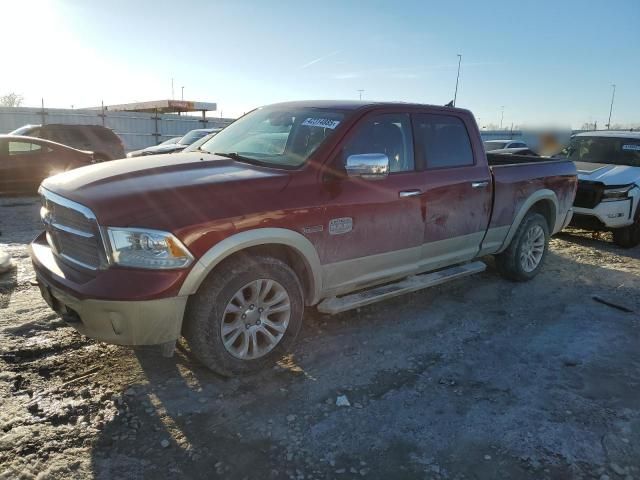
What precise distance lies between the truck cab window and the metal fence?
64.3 ft

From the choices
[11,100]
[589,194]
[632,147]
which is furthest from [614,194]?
[11,100]

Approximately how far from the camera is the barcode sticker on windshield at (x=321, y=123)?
12.6 ft

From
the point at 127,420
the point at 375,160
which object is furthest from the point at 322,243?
the point at 127,420

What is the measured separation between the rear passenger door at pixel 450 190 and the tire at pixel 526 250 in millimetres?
832

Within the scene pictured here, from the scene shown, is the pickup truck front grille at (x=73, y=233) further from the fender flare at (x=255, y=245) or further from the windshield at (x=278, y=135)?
the windshield at (x=278, y=135)

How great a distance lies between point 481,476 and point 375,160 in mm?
2067

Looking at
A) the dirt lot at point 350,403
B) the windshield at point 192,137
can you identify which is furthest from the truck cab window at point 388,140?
the windshield at point 192,137

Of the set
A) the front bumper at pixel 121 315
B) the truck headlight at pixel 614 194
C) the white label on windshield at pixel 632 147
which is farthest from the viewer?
the white label on windshield at pixel 632 147

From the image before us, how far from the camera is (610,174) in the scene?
7770mm

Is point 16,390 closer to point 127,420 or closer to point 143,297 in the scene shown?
point 127,420

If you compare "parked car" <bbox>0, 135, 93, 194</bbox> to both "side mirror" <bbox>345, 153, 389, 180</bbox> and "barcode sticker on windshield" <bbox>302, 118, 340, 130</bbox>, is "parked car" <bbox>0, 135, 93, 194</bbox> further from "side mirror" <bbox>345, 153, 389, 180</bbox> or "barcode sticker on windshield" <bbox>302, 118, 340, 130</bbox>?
"side mirror" <bbox>345, 153, 389, 180</bbox>

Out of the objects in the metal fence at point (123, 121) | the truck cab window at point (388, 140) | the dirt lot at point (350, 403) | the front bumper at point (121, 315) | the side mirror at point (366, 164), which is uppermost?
the metal fence at point (123, 121)

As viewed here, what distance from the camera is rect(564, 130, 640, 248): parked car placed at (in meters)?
7.41

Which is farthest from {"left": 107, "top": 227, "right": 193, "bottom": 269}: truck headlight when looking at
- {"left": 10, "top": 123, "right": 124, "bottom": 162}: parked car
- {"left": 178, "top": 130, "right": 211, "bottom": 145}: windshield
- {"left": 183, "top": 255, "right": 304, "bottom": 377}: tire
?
{"left": 178, "top": 130, "right": 211, "bottom": 145}: windshield
